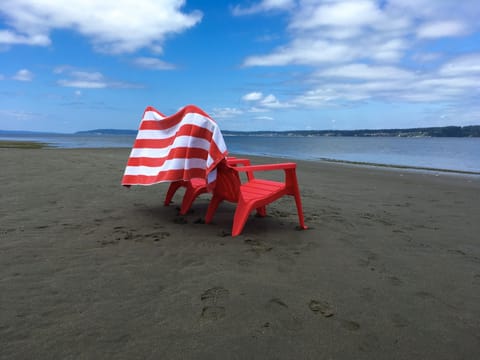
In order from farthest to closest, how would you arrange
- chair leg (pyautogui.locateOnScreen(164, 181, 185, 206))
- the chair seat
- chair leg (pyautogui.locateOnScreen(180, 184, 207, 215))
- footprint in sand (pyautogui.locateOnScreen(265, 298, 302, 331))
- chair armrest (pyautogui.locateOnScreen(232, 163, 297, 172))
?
1. chair leg (pyautogui.locateOnScreen(164, 181, 185, 206))
2. chair leg (pyautogui.locateOnScreen(180, 184, 207, 215))
3. the chair seat
4. chair armrest (pyautogui.locateOnScreen(232, 163, 297, 172))
5. footprint in sand (pyautogui.locateOnScreen(265, 298, 302, 331))

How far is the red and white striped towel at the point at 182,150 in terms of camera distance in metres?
3.90

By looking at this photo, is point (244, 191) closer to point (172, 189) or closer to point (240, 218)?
point (240, 218)

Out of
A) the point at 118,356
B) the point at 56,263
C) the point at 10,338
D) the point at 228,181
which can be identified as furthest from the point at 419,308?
the point at 56,263

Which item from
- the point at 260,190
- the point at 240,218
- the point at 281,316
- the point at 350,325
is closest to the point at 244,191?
the point at 260,190

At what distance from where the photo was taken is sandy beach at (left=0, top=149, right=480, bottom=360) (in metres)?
1.94

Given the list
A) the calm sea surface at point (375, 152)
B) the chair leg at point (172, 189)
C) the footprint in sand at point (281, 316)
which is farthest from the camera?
the calm sea surface at point (375, 152)

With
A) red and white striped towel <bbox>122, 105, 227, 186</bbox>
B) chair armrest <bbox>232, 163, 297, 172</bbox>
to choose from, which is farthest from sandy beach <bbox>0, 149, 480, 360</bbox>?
chair armrest <bbox>232, 163, 297, 172</bbox>

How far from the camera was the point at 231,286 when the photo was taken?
8.69 ft

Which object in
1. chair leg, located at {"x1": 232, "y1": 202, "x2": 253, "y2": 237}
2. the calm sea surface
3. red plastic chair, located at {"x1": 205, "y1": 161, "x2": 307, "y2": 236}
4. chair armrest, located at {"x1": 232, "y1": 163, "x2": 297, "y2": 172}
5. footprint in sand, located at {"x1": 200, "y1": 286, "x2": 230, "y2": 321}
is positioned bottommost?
the calm sea surface

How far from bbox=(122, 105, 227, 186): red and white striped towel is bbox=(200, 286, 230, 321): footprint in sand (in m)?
1.54

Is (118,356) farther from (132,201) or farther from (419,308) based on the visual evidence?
(132,201)

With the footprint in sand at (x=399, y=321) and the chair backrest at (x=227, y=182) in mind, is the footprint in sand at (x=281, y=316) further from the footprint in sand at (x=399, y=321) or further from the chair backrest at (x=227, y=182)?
the chair backrest at (x=227, y=182)

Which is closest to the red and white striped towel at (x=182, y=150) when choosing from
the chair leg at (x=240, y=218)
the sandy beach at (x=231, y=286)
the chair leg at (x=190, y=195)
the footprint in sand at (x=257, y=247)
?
the chair leg at (x=240, y=218)

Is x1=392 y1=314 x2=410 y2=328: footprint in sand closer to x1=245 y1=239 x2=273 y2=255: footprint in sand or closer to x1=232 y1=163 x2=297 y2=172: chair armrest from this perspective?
x1=245 y1=239 x2=273 y2=255: footprint in sand
